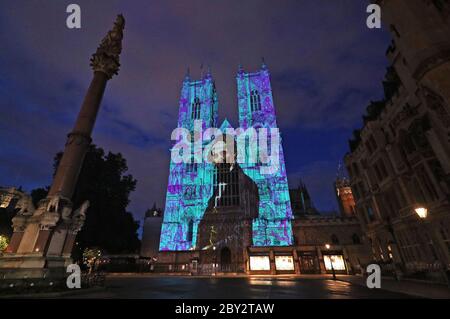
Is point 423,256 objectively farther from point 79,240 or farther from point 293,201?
point 293,201

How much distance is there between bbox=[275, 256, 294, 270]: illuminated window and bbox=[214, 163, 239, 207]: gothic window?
49.8ft

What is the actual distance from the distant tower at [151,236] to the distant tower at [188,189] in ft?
39.5

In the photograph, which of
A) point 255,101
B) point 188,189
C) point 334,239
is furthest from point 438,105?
point 255,101

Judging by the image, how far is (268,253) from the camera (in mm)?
32906

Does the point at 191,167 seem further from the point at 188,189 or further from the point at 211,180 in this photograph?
the point at 211,180

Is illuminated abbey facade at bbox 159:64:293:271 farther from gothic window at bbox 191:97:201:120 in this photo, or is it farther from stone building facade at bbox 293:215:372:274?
stone building facade at bbox 293:215:372:274

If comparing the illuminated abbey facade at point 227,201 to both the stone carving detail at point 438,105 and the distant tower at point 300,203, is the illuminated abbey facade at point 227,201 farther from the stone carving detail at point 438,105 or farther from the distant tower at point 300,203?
the stone carving detail at point 438,105

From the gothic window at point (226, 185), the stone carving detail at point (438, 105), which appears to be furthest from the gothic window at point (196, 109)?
the stone carving detail at point (438, 105)

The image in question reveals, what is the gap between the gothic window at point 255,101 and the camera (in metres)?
55.1

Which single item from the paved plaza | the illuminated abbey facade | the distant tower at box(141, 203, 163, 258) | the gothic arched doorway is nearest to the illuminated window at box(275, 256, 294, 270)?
the illuminated abbey facade

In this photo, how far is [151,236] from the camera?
54781mm

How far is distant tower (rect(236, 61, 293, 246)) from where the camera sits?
40.2 m
